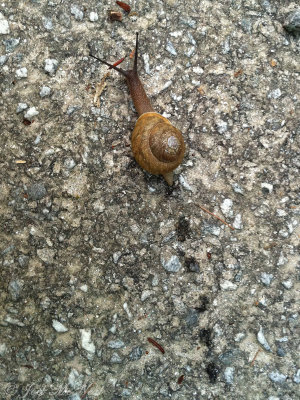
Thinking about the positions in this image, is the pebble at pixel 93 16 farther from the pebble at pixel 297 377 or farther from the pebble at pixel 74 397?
the pebble at pixel 297 377

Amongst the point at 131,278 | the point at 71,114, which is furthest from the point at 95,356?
the point at 71,114

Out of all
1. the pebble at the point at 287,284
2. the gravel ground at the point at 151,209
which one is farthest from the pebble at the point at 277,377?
the pebble at the point at 287,284

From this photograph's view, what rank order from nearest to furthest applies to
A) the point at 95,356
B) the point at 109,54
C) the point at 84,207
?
the point at 95,356 → the point at 84,207 → the point at 109,54

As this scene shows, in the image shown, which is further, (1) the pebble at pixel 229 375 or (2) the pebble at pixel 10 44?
(2) the pebble at pixel 10 44

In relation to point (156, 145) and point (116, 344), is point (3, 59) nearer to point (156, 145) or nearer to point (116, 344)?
point (156, 145)

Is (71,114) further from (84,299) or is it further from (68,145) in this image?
(84,299)
